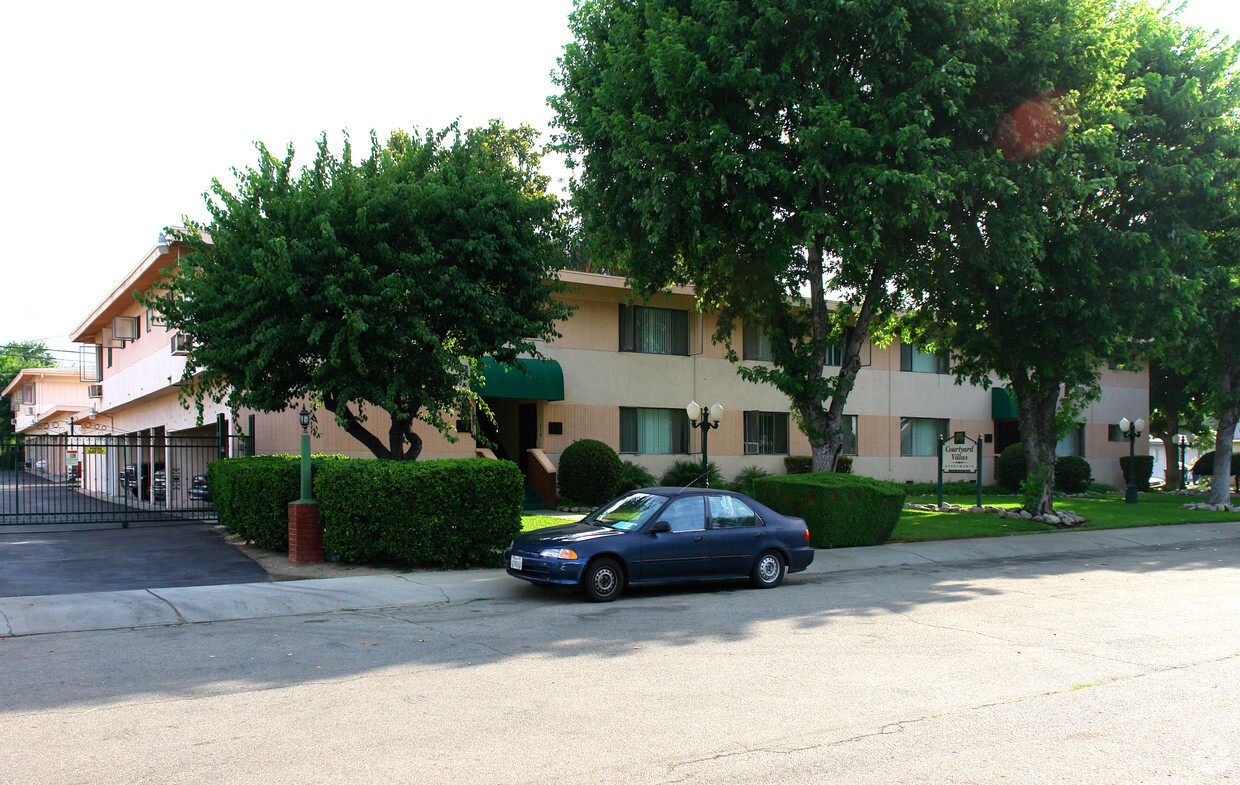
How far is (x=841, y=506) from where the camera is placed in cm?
1658

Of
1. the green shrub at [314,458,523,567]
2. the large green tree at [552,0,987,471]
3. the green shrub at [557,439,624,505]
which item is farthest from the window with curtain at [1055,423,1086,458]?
the green shrub at [314,458,523,567]

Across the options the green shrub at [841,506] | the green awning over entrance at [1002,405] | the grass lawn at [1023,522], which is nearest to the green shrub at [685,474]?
the grass lawn at [1023,522]

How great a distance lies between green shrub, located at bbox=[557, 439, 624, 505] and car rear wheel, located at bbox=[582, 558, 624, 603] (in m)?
12.1

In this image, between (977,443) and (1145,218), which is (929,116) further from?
(977,443)

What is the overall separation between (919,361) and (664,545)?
2347cm

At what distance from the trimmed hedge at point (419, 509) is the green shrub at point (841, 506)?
239 inches

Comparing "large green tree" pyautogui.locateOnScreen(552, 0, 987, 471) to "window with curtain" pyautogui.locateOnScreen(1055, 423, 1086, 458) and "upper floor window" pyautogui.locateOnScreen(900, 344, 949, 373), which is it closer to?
"upper floor window" pyautogui.locateOnScreen(900, 344, 949, 373)

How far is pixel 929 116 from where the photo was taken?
15.8 metres

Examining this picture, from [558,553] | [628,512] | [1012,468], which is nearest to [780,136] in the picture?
[628,512]

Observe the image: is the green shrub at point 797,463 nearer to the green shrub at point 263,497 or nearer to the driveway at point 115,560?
the green shrub at point 263,497

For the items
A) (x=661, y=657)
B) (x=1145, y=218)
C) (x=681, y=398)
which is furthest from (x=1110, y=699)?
(x=681, y=398)

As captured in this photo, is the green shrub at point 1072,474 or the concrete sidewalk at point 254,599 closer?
the concrete sidewalk at point 254,599

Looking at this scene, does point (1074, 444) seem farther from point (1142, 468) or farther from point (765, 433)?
point (765, 433)

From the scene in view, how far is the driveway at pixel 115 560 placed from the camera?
39.3 ft
